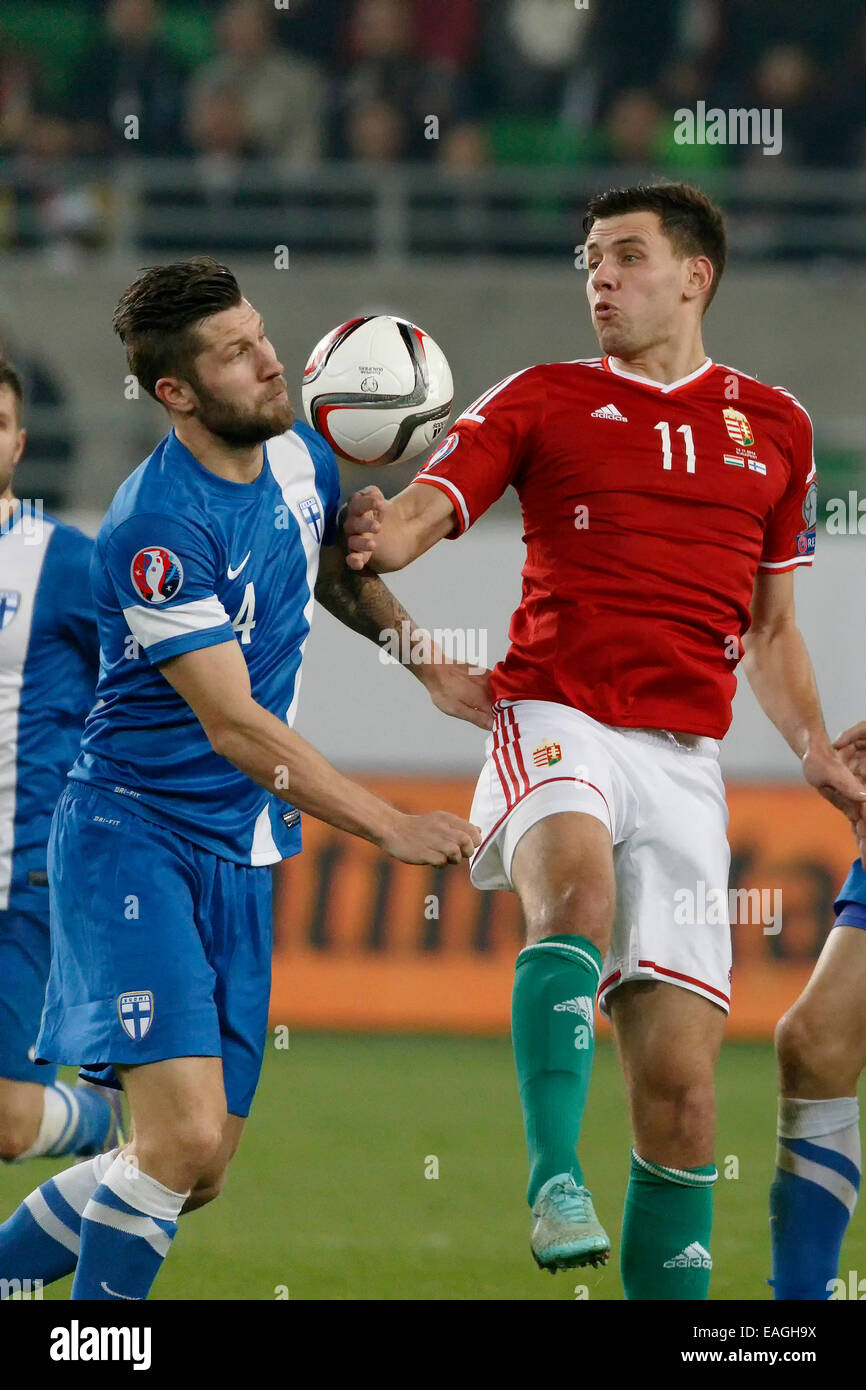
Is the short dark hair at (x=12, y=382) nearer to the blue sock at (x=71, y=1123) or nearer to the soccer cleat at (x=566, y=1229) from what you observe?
the blue sock at (x=71, y=1123)

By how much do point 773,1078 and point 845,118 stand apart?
300 inches

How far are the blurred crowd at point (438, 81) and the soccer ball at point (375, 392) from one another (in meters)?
8.87

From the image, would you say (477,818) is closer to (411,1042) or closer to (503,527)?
(411,1042)

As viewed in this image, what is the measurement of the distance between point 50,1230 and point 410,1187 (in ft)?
7.38

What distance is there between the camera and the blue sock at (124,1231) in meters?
3.95

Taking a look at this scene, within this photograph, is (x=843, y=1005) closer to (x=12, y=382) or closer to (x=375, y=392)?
(x=375, y=392)

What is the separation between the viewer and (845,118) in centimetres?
1355

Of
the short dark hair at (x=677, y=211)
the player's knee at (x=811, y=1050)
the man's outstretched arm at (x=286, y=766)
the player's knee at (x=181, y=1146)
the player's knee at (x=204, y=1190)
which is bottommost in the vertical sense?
the player's knee at (x=204, y=1190)

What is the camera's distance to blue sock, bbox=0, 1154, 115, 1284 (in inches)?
174

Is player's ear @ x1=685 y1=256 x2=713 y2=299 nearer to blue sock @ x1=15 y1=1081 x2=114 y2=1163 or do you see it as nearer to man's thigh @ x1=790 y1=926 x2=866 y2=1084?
man's thigh @ x1=790 y1=926 x2=866 y2=1084

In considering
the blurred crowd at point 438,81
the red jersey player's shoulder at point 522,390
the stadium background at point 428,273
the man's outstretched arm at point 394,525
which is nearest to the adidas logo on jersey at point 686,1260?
the man's outstretched arm at point 394,525

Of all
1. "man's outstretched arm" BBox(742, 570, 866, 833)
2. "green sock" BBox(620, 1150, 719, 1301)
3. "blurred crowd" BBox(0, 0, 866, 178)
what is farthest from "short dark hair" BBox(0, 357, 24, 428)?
"blurred crowd" BBox(0, 0, 866, 178)

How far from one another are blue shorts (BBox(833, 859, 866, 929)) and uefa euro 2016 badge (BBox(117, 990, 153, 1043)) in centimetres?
173

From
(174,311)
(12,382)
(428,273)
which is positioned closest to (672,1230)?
(174,311)
